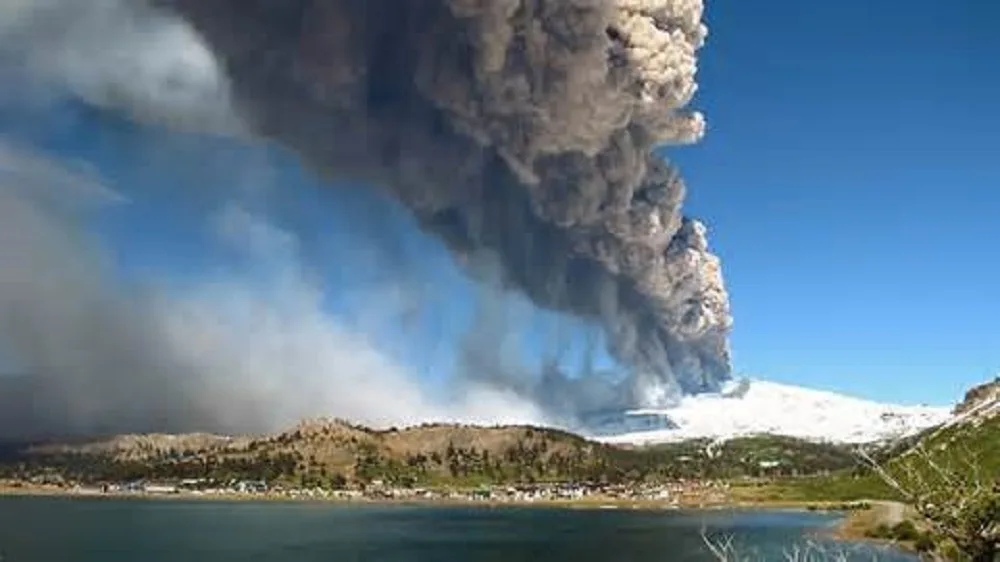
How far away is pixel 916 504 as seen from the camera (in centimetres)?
1550

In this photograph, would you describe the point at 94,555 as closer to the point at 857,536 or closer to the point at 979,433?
the point at 857,536

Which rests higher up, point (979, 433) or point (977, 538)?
point (979, 433)

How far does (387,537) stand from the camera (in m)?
139

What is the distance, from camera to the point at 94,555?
10606cm

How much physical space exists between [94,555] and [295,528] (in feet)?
176

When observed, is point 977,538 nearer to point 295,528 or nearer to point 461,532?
point 461,532

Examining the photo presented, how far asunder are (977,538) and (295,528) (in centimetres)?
14925

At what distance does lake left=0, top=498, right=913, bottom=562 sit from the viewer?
106681 millimetres

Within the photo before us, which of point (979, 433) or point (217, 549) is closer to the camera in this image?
point (217, 549)

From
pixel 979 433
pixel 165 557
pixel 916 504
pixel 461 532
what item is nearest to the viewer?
pixel 916 504

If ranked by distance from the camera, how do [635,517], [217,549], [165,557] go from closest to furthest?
[165,557] → [217,549] → [635,517]

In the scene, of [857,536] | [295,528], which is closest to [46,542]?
[295,528]

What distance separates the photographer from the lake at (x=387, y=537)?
106681 mm

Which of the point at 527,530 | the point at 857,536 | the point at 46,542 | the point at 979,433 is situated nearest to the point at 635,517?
the point at 527,530
